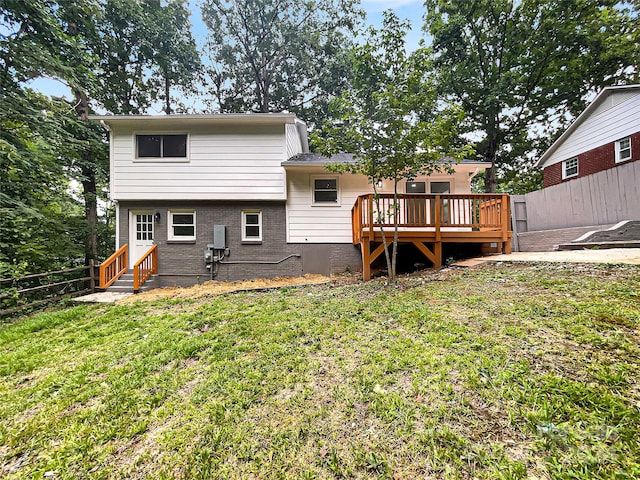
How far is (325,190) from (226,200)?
3.19m

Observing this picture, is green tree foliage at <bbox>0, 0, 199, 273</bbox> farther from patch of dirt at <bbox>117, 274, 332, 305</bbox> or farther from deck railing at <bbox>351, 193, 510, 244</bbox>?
deck railing at <bbox>351, 193, 510, 244</bbox>

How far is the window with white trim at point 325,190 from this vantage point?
866 cm

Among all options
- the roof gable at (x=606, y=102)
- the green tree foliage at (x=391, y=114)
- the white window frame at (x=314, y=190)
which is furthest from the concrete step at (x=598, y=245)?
the roof gable at (x=606, y=102)

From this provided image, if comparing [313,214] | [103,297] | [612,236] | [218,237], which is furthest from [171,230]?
[612,236]

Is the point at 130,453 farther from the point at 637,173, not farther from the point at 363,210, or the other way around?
the point at 637,173

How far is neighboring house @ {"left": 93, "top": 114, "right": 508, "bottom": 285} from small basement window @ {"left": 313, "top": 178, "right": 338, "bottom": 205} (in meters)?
0.05

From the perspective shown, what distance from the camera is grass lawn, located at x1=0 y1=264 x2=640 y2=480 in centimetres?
147

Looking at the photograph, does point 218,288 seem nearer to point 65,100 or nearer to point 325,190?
point 325,190

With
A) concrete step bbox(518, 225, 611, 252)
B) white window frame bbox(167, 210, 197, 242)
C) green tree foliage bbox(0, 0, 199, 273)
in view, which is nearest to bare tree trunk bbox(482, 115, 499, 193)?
concrete step bbox(518, 225, 611, 252)

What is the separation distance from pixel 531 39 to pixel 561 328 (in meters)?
16.8

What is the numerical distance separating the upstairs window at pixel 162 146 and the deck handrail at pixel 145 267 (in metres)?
2.95

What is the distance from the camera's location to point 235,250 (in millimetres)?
8461

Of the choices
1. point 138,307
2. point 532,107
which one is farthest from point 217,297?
point 532,107

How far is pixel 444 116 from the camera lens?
4969 millimetres
